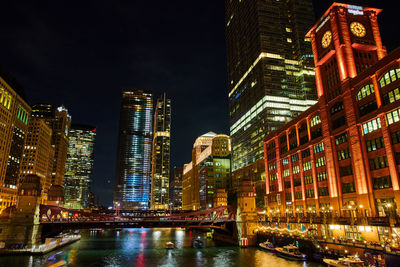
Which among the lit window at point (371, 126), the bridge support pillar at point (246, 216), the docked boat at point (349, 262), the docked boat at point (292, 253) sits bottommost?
the docked boat at point (292, 253)

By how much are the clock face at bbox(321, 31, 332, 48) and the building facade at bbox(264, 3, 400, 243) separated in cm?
28

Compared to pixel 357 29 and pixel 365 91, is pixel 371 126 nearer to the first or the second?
pixel 365 91

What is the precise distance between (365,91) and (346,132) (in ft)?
32.9

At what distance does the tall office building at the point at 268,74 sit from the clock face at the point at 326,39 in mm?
57857

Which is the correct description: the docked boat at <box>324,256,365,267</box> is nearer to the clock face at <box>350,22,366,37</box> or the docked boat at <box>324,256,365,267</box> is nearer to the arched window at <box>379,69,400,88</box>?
the arched window at <box>379,69,400,88</box>

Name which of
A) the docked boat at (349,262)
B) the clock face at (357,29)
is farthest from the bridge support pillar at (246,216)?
the clock face at (357,29)

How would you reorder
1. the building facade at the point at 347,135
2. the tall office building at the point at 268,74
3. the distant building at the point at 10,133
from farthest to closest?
the tall office building at the point at 268,74
the distant building at the point at 10,133
the building facade at the point at 347,135

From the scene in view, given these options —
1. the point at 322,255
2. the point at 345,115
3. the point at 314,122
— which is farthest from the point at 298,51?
the point at 322,255

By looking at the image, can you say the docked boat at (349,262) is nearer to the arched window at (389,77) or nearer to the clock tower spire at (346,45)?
the arched window at (389,77)

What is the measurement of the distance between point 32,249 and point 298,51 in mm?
143162

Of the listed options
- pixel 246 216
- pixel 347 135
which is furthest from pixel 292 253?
pixel 347 135

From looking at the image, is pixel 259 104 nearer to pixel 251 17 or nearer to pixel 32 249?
pixel 251 17

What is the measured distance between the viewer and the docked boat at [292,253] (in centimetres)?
5606

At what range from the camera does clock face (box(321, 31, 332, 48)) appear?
7539 centimetres
